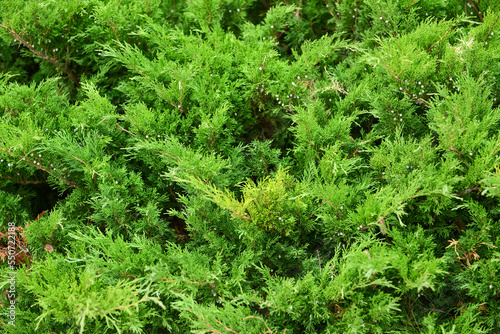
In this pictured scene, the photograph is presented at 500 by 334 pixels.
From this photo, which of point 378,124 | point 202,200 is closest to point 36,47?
point 202,200

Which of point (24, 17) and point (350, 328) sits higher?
point (24, 17)

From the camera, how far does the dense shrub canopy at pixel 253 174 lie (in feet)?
4.86

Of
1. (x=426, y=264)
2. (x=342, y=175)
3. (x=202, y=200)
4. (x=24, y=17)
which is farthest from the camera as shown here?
(x=24, y=17)

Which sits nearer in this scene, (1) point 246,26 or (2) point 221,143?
(2) point 221,143

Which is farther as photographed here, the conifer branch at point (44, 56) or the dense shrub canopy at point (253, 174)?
the conifer branch at point (44, 56)

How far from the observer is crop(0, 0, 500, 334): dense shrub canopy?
1482 mm

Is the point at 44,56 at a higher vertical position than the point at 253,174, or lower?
higher

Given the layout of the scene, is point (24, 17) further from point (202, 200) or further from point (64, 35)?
point (202, 200)

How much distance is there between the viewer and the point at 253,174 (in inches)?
77.6

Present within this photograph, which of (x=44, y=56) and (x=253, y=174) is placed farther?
(x=44, y=56)

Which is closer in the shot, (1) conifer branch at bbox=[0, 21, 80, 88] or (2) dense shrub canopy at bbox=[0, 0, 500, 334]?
(2) dense shrub canopy at bbox=[0, 0, 500, 334]

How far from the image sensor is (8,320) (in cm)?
175

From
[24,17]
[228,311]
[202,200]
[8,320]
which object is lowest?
[8,320]

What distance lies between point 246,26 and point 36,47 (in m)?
1.14
